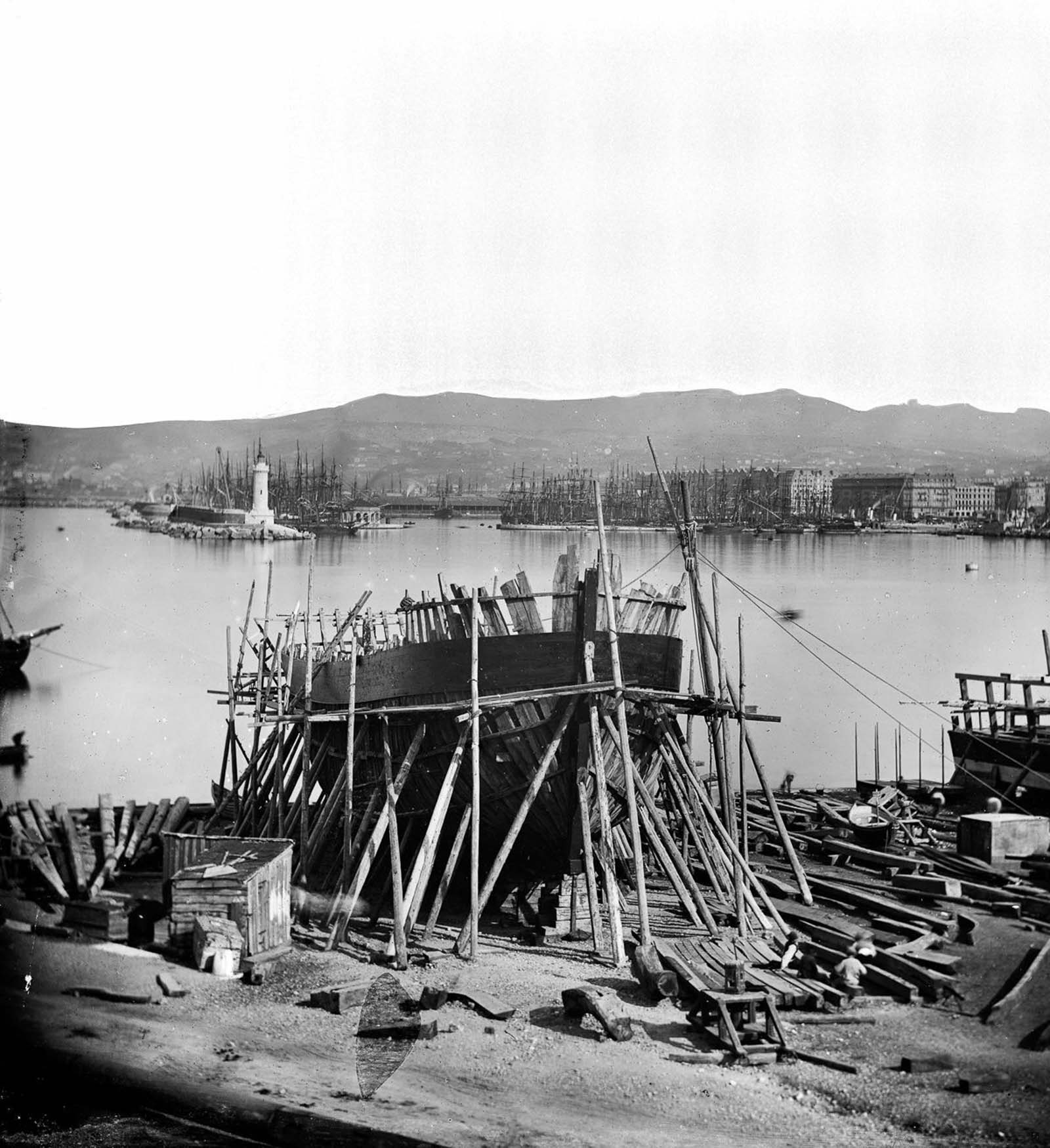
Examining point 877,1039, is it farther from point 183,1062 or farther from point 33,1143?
point 33,1143

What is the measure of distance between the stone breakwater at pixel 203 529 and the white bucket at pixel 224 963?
19.6 feet

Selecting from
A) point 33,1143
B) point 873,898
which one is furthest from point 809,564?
point 33,1143

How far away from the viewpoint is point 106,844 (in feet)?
51.4

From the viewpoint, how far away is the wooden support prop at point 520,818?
11.4 m

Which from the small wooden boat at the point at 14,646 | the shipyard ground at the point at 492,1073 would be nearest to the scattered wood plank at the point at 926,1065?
Answer: the shipyard ground at the point at 492,1073

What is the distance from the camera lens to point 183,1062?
9312 millimetres

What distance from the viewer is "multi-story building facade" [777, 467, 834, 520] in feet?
47.6

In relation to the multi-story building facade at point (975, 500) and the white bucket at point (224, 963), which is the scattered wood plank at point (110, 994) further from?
the multi-story building facade at point (975, 500)

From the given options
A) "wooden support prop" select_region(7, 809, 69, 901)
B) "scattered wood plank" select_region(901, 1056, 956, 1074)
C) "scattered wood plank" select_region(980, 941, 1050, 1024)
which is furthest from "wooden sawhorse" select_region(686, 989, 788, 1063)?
"wooden support prop" select_region(7, 809, 69, 901)

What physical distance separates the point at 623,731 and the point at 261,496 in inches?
228

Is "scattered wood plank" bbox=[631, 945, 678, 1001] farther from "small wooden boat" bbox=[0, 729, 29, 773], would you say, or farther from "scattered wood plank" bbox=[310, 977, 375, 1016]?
"small wooden boat" bbox=[0, 729, 29, 773]

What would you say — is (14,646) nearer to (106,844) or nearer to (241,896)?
(106,844)

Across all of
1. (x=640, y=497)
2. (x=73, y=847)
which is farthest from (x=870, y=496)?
(x=73, y=847)

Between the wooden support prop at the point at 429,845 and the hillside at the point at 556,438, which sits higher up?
the hillside at the point at 556,438
